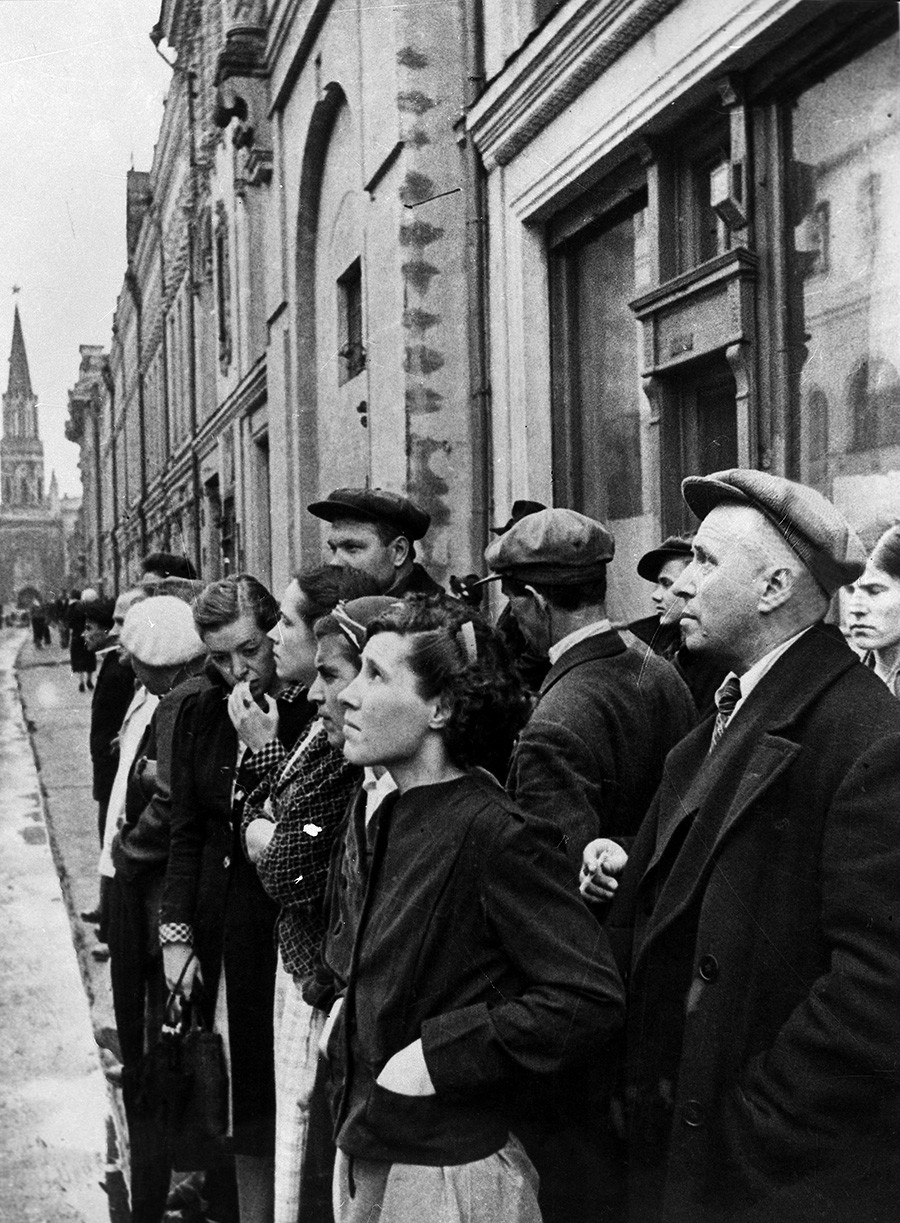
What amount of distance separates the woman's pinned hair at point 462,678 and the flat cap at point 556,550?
0.63 m

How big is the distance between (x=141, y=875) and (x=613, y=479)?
9.62 feet

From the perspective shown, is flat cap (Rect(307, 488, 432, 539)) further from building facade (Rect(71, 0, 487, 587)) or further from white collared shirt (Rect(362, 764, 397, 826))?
building facade (Rect(71, 0, 487, 587))

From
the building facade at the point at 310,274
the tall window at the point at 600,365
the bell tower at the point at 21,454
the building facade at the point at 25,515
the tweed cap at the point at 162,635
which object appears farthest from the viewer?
the building facade at the point at 25,515

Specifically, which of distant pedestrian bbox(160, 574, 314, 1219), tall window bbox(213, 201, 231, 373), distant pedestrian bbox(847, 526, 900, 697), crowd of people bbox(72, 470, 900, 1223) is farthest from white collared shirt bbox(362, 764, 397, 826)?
tall window bbox(213, 201, 231, 373)

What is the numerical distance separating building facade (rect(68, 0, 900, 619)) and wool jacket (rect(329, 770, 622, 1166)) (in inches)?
77.4

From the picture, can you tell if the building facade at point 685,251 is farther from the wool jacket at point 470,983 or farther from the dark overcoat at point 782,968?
the wool jacket at point 470,983

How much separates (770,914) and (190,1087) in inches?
79.7

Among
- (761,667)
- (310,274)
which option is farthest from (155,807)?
(310,274)

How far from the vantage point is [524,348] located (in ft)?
21.6

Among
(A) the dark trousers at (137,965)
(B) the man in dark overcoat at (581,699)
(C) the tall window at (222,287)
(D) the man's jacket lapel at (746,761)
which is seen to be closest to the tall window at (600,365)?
(B) the man in dark overcoat at (581,699)

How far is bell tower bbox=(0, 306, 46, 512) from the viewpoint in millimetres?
94125

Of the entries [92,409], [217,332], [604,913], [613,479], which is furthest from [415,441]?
[92,409]

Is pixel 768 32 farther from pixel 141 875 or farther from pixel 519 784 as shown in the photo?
pixel 141 875

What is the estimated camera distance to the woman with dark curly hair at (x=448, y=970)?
6.80 ft
